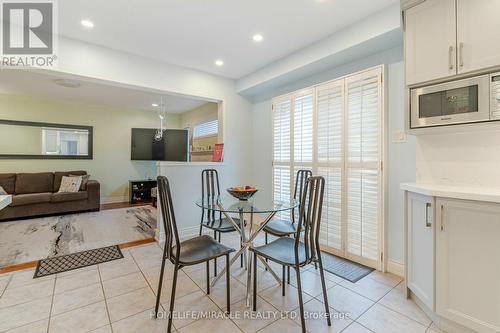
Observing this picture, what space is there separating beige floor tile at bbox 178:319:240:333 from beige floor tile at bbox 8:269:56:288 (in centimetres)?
165

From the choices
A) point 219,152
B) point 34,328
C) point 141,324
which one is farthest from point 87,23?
point 141,324

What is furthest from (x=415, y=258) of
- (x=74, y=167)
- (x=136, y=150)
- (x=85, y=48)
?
(x=74, y=167)

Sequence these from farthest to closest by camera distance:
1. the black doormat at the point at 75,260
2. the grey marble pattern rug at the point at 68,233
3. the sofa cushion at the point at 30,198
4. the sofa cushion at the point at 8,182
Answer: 1. the sofa cushion at the point at 8,182
2. the sofa cushion at the point at 30,198
3. the grey marble pattern rug at the point at 68,233
4. the black doormat at the point at 75,260

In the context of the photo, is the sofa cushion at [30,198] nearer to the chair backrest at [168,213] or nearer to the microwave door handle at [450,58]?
the chair backrest at [168,213]

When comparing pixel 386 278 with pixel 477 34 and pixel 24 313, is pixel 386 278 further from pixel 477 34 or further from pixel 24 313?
pixel 24 313

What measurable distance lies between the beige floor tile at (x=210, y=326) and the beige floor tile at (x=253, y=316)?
51 millimetres

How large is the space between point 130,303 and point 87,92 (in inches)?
184

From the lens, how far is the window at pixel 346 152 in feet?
8.12

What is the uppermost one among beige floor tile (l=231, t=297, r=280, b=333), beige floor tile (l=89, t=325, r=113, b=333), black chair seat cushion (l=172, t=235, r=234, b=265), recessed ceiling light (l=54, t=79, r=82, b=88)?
recessed ceiling light (l=54, t=79, r=82, b=88)

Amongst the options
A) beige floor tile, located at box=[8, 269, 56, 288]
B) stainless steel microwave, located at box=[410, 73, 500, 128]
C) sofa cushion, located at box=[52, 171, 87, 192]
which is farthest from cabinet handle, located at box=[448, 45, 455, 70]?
sofa cushion, located at box=[52, 171, 87, 192]

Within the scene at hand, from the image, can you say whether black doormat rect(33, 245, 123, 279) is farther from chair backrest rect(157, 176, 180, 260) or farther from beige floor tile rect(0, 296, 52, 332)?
chair backrest rect(157, 176, 180, 260)

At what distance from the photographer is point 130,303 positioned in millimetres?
1876

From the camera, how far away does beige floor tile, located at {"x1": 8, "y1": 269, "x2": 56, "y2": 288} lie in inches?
84.3

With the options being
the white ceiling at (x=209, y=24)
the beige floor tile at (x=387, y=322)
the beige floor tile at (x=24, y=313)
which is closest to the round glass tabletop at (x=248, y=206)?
the beige floor tile at (x=387, y=322)
